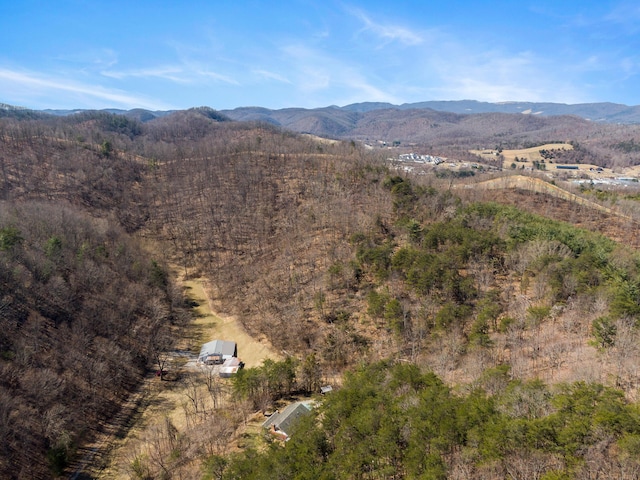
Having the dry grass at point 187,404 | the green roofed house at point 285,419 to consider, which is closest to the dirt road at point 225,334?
the dry grass at point 187,404

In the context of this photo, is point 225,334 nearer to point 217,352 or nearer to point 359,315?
point 217,352

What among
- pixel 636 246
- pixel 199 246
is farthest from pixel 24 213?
pixel 636 246

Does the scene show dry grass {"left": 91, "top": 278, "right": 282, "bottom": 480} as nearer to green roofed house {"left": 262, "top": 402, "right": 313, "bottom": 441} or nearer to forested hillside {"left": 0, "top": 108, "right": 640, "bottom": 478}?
green roofed house {"left": 262, "top": 402, "right": 313, "bottom": 441}

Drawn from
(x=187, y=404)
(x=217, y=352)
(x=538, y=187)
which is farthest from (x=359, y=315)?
(x=538, y=187)

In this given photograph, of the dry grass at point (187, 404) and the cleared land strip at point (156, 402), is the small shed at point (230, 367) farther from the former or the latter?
the cleared land strip at point (156, 402)

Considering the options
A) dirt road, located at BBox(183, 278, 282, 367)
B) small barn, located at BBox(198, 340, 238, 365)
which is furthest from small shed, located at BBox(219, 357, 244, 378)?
dirt road, located at BBox(183, 278, 282, 367)

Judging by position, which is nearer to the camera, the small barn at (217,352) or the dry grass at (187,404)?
the dry grass at (187,404)
